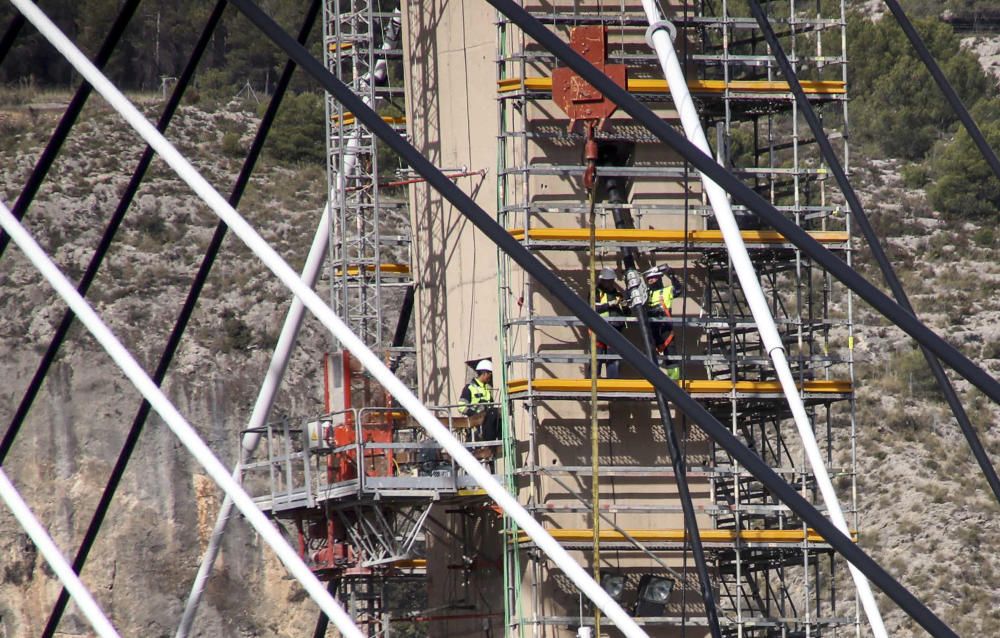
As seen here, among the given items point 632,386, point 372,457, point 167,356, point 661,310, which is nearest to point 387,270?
point 372,457

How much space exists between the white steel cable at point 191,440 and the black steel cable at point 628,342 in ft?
9.56

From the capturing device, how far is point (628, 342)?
11469 millimetres

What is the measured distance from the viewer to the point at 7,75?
80.7 metres

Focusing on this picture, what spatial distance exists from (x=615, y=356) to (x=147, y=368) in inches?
1376

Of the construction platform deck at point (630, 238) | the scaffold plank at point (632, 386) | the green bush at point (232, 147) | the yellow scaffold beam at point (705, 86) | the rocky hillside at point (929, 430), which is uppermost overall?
the green bush at point (232, 147)

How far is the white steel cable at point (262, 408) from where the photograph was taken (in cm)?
1866

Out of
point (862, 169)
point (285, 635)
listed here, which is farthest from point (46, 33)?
point (862, 169)

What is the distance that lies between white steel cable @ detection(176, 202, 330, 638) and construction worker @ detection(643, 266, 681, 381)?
460 centimetres

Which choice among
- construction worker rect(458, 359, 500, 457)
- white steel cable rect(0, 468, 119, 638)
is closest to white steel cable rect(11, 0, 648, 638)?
white steel cable rect(0, 468, 119, 638)

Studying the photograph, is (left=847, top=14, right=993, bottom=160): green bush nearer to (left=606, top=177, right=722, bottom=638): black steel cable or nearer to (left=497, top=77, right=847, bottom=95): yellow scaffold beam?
(left=497, top=77, right=847, bottom=95): yellow scaffold beam

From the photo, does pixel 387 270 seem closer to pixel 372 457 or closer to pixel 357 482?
pixel 372 457

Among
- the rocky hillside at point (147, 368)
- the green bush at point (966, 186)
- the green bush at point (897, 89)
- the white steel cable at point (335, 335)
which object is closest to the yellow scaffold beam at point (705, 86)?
the white steel cable at point (335, 335)

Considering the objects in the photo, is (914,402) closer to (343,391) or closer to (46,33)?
(343,391)

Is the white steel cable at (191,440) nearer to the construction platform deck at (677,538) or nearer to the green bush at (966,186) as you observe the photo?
the construction platform deck at (677,538)
